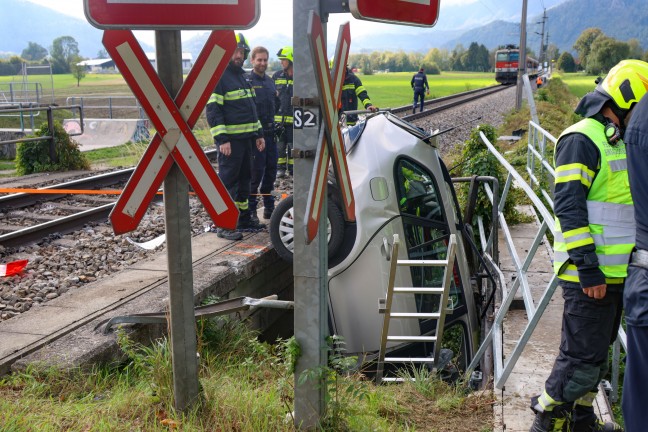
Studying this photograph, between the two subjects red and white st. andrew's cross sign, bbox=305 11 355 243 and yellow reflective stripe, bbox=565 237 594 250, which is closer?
red and white st. andrew's cross sign, bbox=305 11 355 243

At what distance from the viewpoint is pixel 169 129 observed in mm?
3057

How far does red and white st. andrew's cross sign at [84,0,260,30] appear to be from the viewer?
275cm

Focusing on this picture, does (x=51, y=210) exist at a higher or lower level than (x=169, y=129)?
lower

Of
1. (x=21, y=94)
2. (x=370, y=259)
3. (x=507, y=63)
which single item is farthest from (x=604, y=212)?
(x=507, y=63)

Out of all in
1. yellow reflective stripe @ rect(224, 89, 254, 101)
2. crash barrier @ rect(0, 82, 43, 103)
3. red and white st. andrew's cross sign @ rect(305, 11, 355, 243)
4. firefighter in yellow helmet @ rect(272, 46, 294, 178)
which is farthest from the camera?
crash barrier @ rect(0, 82, 43, 103)

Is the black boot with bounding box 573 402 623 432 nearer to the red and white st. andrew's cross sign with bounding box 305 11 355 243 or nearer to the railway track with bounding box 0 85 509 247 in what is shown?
the red and white st. andrew's cross sign with bounding box 305 11 355 243

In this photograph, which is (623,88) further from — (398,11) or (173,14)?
(173,14)

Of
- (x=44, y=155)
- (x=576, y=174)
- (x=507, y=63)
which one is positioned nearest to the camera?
(x=576, y=174)

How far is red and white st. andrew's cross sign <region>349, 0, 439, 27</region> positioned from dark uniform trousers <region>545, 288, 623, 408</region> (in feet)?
5.27

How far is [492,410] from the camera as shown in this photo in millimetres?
4086

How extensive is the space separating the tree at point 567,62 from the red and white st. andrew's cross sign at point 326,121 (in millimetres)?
120567

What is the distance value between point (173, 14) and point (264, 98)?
21.1 feet

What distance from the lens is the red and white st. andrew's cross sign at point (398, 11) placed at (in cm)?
275

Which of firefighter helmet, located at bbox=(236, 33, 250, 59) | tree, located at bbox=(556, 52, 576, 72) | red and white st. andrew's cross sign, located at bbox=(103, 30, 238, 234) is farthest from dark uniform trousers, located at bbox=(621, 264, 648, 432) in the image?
tree, located at bbox=(556, 52, 576, 72)
